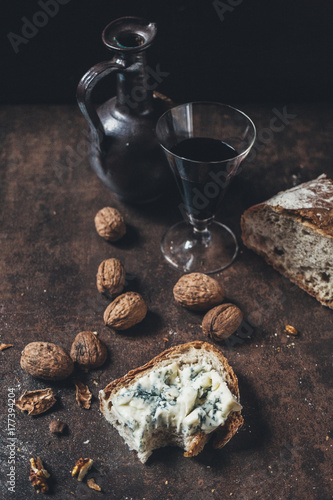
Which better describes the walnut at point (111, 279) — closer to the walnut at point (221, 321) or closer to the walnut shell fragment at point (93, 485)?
the walnut at point (221, 321)

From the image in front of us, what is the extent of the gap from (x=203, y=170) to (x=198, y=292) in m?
0.52

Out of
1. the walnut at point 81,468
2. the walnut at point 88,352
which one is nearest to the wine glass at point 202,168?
the walnut at point 88,352

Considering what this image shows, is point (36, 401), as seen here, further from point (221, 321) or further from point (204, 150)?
point (204, 150)

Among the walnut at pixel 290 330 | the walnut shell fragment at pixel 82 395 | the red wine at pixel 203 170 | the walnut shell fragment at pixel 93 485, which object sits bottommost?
the walnut at pixel 290 330

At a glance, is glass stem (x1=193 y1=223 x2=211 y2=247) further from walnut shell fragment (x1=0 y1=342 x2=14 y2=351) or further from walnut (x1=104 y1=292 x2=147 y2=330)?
walnut shell fragment (x1=0 y1=342 x2=14 y2=351)

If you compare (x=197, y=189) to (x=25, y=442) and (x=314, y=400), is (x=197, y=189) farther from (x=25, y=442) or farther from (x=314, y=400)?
(x=25, y=442)

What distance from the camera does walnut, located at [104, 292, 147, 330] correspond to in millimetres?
2217

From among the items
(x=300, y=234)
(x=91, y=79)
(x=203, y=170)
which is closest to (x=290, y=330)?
(x=300, y=234)

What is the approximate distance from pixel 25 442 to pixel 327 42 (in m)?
2.69

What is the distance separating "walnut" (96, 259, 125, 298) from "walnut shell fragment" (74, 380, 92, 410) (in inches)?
17.1

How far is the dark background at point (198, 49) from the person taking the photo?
290 centimetres

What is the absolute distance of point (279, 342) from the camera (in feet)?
7.36

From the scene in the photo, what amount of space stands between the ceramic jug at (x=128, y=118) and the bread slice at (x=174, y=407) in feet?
3.28

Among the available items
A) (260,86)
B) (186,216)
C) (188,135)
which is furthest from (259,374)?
(260,86)
